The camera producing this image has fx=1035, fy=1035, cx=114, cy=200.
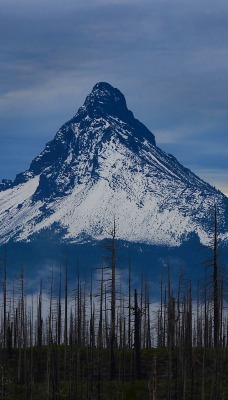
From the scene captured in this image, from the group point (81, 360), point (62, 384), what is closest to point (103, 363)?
point (81, 360)

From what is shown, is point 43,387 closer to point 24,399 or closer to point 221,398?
point 24,399

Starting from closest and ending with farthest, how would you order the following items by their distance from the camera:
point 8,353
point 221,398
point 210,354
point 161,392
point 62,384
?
1. point 221,398
2. point 161,392
3. point 62,384
4. point 210,354
5. point 8,353

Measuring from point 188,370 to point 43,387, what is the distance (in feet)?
38.2

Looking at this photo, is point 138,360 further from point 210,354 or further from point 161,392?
point 210,354

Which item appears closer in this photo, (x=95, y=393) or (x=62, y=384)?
(x=95, y=393)

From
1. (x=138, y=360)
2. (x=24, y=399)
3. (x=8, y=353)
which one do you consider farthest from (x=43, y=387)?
(x=8, y=353)

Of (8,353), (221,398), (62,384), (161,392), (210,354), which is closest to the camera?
(221,398)

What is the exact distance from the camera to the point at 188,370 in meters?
81.8

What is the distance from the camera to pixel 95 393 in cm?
7612

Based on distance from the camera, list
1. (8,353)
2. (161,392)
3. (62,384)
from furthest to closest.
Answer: (8,353) < (62,384) < (161,392)

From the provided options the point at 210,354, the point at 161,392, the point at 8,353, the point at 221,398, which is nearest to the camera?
the point at 221,398

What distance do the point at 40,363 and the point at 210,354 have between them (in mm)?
14209

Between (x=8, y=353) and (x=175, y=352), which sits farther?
(x=8, y=353)

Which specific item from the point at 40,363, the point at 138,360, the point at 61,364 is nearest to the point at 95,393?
the point at 138,360
